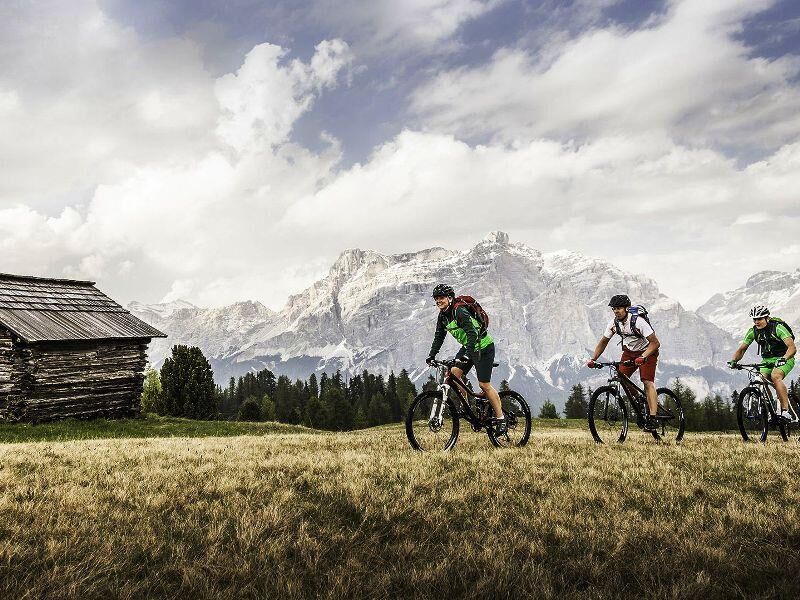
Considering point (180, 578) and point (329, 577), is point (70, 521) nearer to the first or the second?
point (180, 578)

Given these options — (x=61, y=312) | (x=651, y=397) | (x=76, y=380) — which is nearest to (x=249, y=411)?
(x=61, y=312)

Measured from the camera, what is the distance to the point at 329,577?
406 centimetres

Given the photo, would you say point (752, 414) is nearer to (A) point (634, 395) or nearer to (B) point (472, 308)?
(A) point (634, 395)

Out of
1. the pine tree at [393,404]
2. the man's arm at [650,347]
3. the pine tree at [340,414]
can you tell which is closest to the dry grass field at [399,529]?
the man's arm at [650,347]

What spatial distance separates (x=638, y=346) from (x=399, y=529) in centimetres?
852

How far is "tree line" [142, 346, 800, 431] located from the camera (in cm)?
6181

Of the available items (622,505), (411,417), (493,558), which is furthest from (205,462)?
(622,505)

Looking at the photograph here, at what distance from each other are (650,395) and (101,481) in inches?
433

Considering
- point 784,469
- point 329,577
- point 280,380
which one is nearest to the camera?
point 329,577

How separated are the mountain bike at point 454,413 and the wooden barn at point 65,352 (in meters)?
25.0

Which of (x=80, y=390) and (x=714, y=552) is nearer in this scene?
(x=714, y=552)

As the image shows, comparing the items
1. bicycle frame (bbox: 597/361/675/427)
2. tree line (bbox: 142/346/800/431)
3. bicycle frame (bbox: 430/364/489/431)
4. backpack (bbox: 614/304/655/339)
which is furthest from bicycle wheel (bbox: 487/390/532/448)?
tree line (bbox: 142/346/800/431)

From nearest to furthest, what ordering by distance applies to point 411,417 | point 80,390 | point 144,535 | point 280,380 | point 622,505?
point 144,535, point 622,505, point 411,417, point 80,390, point 280,380

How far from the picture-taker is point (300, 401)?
136 meters
